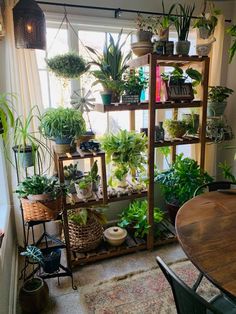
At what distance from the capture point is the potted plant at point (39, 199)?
1684 mm

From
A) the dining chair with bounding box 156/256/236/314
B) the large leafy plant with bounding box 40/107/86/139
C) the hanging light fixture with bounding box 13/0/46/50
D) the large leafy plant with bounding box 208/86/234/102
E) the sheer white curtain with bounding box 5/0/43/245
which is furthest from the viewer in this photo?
the large leafy plant with bounding box 208/86/234/102

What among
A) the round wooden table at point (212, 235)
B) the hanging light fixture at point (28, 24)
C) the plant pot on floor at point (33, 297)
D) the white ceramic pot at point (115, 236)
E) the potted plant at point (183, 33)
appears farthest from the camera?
the white ceramic pot at point (115, 236)

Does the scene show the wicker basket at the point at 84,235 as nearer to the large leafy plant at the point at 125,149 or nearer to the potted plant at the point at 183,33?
the large leafy plant at the point at 125,149

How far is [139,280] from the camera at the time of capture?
1.94 m

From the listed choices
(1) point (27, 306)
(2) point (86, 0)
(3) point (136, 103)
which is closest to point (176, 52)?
(3) point (136, 103)

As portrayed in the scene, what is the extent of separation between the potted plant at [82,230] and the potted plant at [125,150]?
45cm

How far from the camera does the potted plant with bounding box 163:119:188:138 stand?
90.7 inches

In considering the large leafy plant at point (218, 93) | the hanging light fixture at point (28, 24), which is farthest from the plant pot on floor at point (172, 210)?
the hanging light fixture at point (28, 24)

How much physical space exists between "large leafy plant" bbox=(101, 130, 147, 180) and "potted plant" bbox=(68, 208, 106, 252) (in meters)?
0.47

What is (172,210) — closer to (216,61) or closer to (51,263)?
(51,263)

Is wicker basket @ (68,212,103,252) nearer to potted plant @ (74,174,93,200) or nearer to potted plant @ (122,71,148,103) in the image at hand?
potted plant @ (74,174,93,200)

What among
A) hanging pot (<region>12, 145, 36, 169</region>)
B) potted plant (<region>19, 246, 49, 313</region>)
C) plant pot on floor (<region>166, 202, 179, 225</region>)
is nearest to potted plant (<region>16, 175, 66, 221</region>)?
hanging pot (<region>12, 145, 36, 169</region>)

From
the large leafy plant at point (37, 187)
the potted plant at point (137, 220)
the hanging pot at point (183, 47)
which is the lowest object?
the potted plant at point (137, 220)

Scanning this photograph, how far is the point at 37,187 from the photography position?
1717 mm
